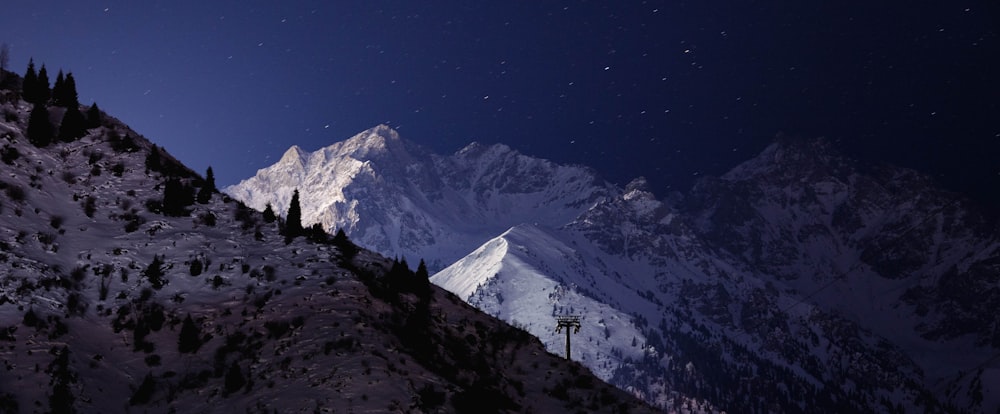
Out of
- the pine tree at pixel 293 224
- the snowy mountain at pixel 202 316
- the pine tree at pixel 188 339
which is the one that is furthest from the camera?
the pine tree at pixel 293 224

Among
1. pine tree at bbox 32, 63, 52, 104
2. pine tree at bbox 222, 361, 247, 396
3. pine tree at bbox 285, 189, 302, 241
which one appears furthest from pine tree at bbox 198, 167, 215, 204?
pine tree at bbox 222, 361, 247, 396

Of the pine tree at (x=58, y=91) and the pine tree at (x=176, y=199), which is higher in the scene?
the pine tree at (x=58, y=91)

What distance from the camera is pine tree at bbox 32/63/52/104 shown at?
47.4 metres

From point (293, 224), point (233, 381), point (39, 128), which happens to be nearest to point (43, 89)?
point (39, 128)

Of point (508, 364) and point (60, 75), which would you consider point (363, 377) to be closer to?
point (508, 364)

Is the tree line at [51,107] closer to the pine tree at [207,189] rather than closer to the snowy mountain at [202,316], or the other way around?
the snowy mountain at [202,316]

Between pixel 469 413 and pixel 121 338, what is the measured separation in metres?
14.2

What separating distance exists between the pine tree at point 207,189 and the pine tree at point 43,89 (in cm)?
1236

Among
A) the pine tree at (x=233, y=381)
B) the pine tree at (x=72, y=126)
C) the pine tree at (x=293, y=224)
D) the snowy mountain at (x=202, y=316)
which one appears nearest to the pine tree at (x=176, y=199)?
the snowy mountain at (x=202, y=316)

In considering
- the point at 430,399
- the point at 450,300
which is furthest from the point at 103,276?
the point at 450,300

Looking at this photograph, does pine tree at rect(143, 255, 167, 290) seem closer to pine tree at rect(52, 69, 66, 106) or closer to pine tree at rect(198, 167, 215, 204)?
pine tree at rect(198, 167, 215, 204)

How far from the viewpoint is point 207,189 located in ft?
142

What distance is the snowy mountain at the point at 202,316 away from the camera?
78.7ft

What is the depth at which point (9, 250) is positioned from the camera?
29.2 meters
